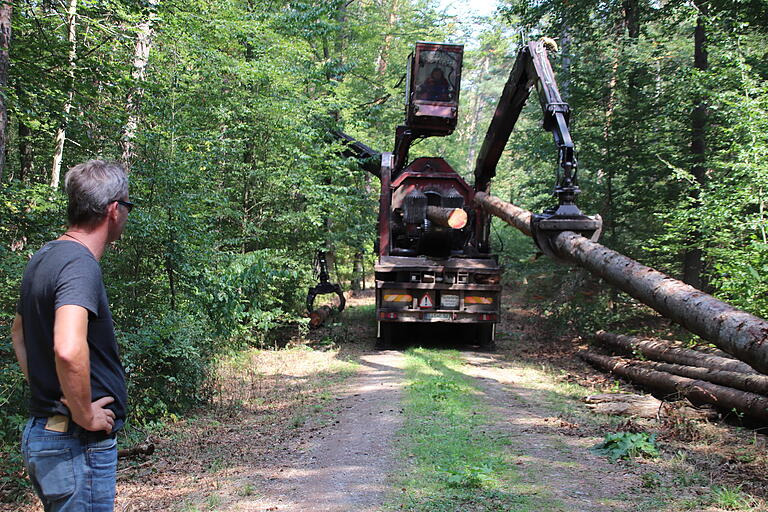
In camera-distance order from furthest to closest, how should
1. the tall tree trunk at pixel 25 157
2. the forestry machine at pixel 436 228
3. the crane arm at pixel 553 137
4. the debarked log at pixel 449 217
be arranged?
1. the forestry machine at pixel 436 228
2. the tall tree trunk at pixel 25 157
3. the debarked log at pixel 449 217
4. the crane arm at pixel 553 137

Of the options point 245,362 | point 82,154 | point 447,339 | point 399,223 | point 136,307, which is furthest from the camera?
point 447,339

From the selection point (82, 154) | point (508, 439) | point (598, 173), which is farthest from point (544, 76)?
point (598, 173)

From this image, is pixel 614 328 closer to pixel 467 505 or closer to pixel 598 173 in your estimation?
pixel 598 173

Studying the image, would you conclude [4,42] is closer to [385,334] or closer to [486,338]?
[385,334]

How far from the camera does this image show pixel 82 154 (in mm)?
7773

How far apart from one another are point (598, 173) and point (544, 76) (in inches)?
303

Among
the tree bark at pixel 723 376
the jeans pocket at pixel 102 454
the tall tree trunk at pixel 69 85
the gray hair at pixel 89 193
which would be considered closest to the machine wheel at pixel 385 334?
the tree bark at pixel 723 376

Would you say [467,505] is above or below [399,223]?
below

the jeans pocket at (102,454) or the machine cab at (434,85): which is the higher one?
the machine cab at (434,85)

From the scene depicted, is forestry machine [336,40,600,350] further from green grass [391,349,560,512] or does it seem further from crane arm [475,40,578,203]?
green grass [391,349,560,512]

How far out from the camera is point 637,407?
22.6 ft

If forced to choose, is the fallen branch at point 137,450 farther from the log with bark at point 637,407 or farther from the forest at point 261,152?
the log with bark at point 637,407

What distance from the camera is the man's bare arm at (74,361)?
210 centimetres

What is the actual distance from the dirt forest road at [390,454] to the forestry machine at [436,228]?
6.83ft
